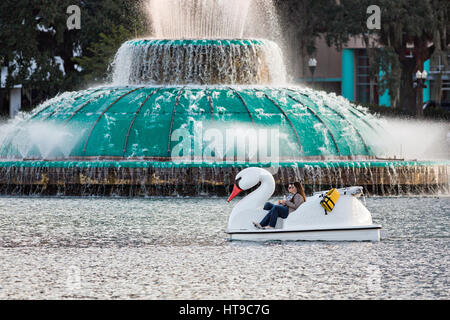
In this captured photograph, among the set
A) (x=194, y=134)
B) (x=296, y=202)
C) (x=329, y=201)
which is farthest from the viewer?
(x=194, y=134)

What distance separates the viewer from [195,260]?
8.95m

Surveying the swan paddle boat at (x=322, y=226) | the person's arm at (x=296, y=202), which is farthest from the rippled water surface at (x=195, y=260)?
the person's arm at (x=296, y=202)

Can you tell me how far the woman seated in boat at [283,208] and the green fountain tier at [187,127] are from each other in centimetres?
645

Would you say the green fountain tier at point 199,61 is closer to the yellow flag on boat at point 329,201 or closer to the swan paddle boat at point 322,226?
the swan paddle boat at point 322,226

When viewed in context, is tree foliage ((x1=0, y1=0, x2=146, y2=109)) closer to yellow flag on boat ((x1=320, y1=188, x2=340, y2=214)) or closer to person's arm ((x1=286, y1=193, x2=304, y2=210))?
person's arm ((x1=286, y1=193, x2=304, y2=210))

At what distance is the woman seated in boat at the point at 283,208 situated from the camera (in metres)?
10.4

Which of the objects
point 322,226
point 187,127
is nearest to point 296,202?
point 322,226

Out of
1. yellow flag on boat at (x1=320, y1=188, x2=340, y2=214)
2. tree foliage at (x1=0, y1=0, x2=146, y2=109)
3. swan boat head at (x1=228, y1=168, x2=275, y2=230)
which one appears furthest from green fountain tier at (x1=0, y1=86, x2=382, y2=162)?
tree foliage at (x1=0, y1=0, x2=146, y2=109)

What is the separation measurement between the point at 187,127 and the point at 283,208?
7.46 metres

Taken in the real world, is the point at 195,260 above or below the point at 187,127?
below

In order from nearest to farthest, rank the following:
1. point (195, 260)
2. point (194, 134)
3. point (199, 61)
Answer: point (195, 260) < point (194, 134) < point (199, 61)

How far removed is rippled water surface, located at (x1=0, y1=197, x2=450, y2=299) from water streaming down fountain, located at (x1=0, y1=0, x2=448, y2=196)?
8.42ft

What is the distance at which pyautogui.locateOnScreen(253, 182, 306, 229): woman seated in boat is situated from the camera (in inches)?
411

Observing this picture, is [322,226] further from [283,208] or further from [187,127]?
[187,127]
